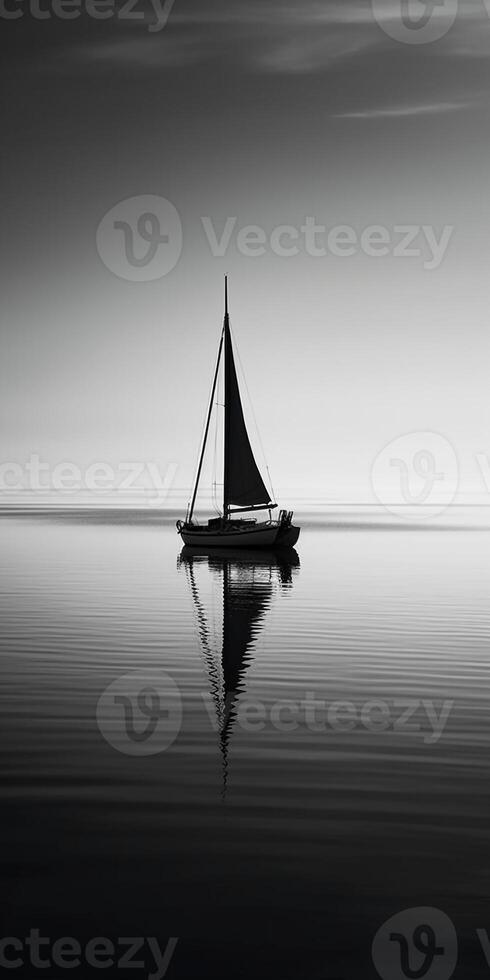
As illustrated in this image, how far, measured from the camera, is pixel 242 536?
83250 millimetres

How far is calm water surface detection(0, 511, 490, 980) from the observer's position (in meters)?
10.0

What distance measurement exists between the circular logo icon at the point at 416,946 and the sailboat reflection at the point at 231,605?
16.7 feet

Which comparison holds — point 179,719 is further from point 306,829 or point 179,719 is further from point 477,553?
point 477,553

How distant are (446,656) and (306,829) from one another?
16.9 m

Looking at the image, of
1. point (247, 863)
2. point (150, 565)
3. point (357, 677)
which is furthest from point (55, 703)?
point (150, 565)

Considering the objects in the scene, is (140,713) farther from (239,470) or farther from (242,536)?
(242,536)

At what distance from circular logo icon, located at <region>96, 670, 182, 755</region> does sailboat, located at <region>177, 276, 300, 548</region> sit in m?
54.8

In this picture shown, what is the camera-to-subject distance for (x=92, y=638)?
32156 mm

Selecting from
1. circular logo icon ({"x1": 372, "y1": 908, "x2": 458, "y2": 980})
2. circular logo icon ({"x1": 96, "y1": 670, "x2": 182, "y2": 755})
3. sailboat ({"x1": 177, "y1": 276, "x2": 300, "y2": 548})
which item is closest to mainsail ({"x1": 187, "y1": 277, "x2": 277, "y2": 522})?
sailboat ({"x1": 177, "y1": 276, "x2": 300, "y2": 548})

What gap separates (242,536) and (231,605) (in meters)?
38.3

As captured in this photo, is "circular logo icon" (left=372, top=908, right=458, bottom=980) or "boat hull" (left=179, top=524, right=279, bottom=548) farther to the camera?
"boat hull" (left=179, top=524, right=279, bottom=548)

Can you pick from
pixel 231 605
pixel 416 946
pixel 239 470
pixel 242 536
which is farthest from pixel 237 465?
pixel 416 946

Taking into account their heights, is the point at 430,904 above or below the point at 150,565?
below

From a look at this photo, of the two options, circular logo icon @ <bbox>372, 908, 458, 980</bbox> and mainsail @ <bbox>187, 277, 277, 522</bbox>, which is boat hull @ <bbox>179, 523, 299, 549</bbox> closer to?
mainsail @ <bbox>187, 277, 277, 522</bbox>
